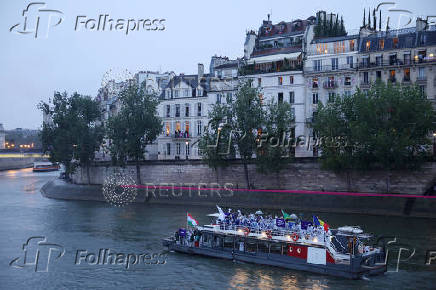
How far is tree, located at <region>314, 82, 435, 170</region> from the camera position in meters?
53.1

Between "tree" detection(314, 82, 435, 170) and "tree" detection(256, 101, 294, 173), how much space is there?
18.2ft

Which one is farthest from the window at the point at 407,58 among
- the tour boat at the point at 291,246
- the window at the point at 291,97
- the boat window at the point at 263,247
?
the boat window at the point at 263,247

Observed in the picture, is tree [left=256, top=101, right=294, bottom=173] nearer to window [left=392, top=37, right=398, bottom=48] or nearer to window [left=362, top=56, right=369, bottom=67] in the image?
window [left=362, top=56, right=369, bottom=67]

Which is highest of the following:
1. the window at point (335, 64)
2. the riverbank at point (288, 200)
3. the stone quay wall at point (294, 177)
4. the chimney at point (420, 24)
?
the chimney at point (420, 24)

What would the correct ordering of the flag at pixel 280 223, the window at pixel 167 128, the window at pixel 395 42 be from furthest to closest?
the window at pixel 167 128
the window at pixel 395 42
the flag at pixel 280 223

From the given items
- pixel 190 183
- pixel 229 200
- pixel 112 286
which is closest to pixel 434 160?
pixel 229 200

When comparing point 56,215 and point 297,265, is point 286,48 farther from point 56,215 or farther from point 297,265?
point 297,265

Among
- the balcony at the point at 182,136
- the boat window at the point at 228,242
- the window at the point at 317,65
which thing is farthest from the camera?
the balcony at the point at 182,136

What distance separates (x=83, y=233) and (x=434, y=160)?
111ft

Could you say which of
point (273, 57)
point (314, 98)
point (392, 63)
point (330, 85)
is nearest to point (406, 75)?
point (392, 63)

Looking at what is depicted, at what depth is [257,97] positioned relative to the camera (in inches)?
2719

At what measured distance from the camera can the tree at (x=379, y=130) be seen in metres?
53.1

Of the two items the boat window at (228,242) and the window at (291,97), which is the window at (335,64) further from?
the boat window at (228,242)

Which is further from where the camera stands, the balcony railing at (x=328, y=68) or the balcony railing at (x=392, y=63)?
the balcony railing at (x=328, y=68)
